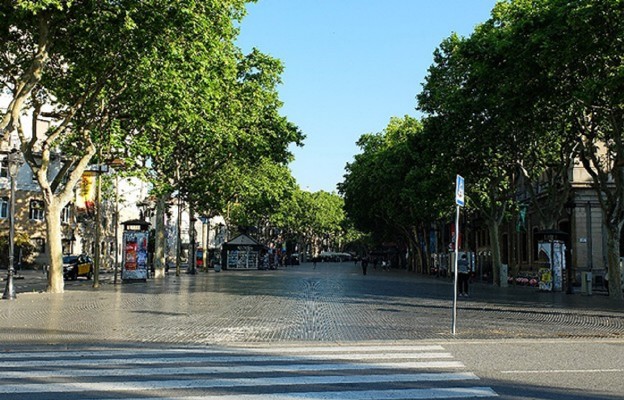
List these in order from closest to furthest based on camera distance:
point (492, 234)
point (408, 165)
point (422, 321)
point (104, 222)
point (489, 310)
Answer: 1. point (422, 321)
2. point (489, 310)
3. point (492, 234)
4. point (408, 165)
5. point (104, 222)

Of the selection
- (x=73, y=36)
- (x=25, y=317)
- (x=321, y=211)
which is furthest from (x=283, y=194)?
(x=321, y=211)

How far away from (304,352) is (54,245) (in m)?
17.9

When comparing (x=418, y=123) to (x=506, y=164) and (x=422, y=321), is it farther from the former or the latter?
(x=422, y=321)

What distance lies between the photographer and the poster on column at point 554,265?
33562 mm

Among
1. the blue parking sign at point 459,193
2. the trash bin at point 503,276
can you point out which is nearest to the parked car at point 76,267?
the trash bin at point 503,276

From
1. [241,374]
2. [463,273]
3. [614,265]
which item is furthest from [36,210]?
[241,374]

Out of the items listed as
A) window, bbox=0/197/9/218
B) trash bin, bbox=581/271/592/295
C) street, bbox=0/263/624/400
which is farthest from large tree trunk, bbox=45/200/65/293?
window, bbox=0/197/9/218

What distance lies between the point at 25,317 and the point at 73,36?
32.4ft

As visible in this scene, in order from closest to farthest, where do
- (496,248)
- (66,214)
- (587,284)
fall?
(587,284)
(496,248)
(66,214)

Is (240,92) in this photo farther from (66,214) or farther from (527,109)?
(66,214)

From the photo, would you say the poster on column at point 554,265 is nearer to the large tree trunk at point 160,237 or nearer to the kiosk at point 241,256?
the large tree trunk at point 160,237

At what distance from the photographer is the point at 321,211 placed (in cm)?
13625

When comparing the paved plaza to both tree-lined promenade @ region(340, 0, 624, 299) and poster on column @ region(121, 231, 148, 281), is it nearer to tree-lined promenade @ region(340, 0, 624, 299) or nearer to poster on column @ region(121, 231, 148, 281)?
tree-lined promenade @ region(340, 0, 624, 299)

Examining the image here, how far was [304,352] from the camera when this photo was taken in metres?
11.7
